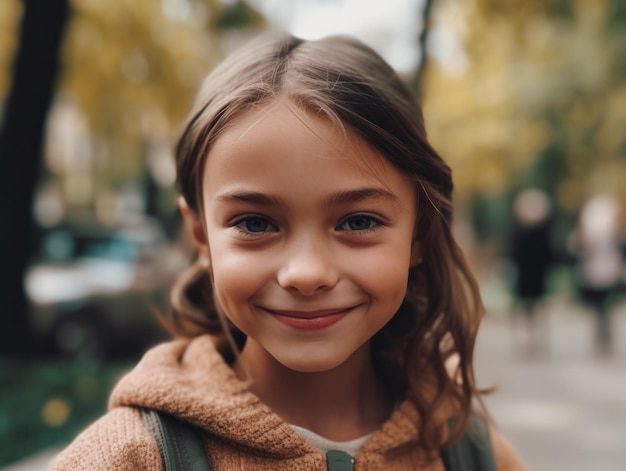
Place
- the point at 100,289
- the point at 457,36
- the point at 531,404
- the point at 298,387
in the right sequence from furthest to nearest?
the point at 457,36, the point at 100,289, the point at 531,404, the point at 298,387

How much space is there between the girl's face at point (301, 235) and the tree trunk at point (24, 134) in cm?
649

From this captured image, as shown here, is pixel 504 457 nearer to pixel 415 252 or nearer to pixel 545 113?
pixel 415 252

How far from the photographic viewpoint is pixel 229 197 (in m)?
1.53

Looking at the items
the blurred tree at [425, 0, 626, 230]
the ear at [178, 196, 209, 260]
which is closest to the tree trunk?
the ear at [178, 196, 209, 260]

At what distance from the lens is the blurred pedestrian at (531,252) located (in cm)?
1017

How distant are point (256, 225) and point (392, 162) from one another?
0.33 m

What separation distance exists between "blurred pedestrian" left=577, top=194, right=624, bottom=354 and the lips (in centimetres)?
912

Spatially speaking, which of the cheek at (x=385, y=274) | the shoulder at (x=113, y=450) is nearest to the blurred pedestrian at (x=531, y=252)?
the cheek at (x=385, y=274)

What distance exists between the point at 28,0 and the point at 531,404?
6.21 m

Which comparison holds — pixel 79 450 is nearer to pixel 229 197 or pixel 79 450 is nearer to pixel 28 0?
pixel 229 197

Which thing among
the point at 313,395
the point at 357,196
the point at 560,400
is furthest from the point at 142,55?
the point at 357,196

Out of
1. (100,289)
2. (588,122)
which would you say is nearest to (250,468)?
(100,289)

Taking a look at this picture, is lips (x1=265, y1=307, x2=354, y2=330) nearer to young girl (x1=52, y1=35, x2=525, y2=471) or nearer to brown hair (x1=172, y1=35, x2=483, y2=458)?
young girl (x1=52, y1=35, x2=525, y2=471)

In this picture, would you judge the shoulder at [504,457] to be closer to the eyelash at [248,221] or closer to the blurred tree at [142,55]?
the eyelash at [248,221]
